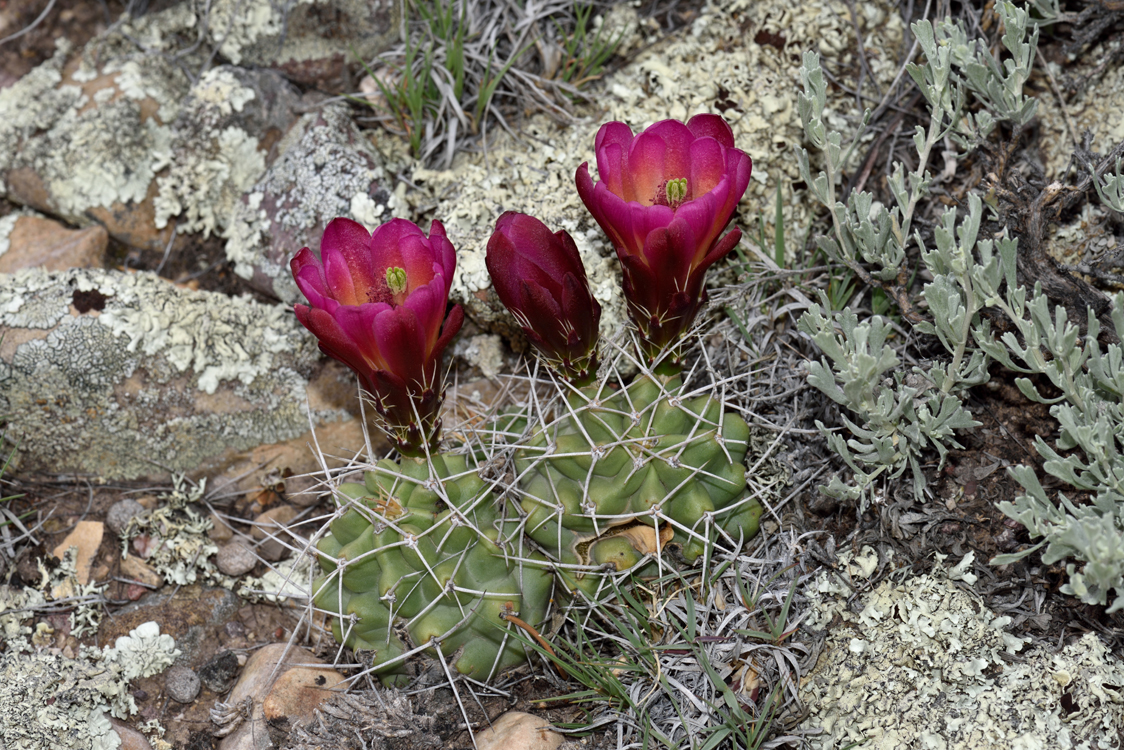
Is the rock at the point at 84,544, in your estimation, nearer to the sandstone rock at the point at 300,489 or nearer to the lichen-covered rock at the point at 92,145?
the sandstone rock at the point at 300,489

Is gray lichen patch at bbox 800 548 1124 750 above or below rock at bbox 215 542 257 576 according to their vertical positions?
above

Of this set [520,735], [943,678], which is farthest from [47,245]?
[943,678]

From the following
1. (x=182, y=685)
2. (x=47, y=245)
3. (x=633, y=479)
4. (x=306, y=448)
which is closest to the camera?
(x=633, y=479)

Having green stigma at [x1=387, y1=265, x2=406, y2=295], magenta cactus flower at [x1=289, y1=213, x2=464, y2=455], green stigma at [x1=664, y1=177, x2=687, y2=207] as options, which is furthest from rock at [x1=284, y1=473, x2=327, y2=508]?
green stigma at [x1=664, y1=177, x2=687, y2=207]

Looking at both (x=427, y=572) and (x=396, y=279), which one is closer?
(x=396, y=279)

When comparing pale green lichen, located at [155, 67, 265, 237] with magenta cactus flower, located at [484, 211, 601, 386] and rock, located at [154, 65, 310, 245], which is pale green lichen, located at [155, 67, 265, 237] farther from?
magenta cactus flower, located at [484, 211, 601, 386]

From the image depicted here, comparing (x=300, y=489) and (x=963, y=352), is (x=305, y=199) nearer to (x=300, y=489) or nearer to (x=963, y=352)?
(x=300, y=489)
